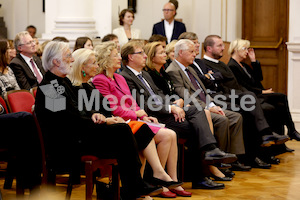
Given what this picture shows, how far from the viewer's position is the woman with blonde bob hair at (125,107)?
14.2 ft

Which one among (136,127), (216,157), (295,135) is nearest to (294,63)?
(295,135)

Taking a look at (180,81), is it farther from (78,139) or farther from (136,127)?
(78,139)

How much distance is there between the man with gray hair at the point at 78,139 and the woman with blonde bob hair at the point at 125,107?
567 millimetres

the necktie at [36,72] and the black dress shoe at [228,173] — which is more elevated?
the necktie at [36,72]

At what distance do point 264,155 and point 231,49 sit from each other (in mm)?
1483

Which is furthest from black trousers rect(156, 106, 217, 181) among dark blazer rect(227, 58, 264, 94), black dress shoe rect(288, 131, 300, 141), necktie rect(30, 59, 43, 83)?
black dress shoe rect(288, 131, 300, 141)

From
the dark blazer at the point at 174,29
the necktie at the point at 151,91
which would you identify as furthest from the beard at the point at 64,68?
the dark blazer at the point at 174,29

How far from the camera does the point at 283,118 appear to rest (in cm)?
661

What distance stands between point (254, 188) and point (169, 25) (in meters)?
4.49

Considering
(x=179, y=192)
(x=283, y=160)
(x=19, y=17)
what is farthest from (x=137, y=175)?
(x=19, y=17)

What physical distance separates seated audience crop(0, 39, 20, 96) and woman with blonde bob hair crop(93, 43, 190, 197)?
0.80 meters

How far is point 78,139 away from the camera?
374cm

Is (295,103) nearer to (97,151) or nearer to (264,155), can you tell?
(264,155)

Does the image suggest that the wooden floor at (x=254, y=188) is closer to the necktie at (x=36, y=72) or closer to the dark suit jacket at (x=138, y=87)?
the dark suit jacket at (x=138, y=87)
